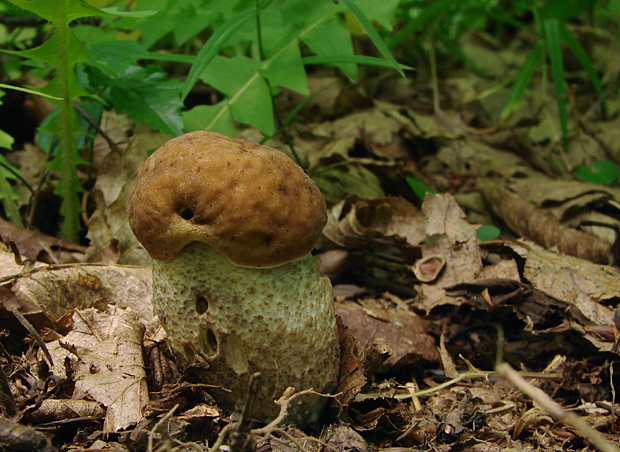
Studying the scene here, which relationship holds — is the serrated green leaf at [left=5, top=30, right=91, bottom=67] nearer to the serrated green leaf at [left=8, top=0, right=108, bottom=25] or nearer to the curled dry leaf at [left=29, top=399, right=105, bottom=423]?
the serrated green leaf at [left=8, top=0, right=108, bottom=25]

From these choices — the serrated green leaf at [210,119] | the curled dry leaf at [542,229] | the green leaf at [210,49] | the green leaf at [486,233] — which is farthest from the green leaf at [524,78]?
the serrated green leaf at [210,119]

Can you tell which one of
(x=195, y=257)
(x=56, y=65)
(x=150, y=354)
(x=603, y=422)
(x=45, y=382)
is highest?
(x=56, y=65)

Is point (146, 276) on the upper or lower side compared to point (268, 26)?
lower

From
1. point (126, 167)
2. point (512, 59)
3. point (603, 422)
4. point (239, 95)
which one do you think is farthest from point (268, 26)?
point (512, 59)

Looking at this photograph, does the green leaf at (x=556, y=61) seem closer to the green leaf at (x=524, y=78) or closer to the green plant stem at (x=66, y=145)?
the green leaf at (x=524, y=78)

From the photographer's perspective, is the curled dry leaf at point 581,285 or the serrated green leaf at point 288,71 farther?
the serrated green leaf at point 288,71

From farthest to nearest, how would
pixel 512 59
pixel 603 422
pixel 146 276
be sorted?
pixel 512 59 → pixel 146 276 → pixel 603 422

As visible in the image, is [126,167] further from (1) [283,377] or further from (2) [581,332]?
(2) [581,332]
